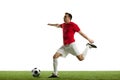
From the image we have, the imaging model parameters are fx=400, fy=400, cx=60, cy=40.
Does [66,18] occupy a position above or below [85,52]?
above

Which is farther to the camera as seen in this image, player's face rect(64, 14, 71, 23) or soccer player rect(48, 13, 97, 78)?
player's face rect(64, 14, 71, 23)

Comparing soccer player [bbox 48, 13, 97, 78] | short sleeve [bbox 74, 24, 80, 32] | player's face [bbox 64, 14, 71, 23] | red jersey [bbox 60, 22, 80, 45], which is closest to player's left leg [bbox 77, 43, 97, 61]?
soccer player [bbox 48, 13, 97, 78]

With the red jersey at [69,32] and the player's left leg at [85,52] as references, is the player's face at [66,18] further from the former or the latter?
the player's left leg at [85,52]

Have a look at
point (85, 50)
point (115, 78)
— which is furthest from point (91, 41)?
point (115, 78)

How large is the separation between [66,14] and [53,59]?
77.9 inches

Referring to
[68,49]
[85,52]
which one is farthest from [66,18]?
[85,52]

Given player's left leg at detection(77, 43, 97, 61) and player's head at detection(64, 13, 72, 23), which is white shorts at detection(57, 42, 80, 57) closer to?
player's left leg at detection(77, 43, 97, 61)

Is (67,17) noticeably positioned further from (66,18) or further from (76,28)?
(76,28)

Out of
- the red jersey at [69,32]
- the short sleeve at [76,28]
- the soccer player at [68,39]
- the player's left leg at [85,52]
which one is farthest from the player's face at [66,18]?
the player's left leg at [85,52]

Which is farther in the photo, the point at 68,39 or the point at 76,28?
the point at 76,28

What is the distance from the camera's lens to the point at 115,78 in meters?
16.0

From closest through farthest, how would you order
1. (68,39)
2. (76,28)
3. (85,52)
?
(68,39)
(76,28)
(85,52)

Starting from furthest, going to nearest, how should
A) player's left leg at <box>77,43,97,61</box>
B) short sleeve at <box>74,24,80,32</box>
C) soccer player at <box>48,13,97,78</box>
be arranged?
player's left leg at <box>77,43,97,61</box> < short sleeve at <box>74,24,80,32</box> < soccer player at <box>48,13,97,78</box>

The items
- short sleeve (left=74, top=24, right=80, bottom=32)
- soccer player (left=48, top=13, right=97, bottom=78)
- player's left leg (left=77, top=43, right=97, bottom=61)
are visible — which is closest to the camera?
soccer player (left=48, top=13, right=97, bottom=78)
